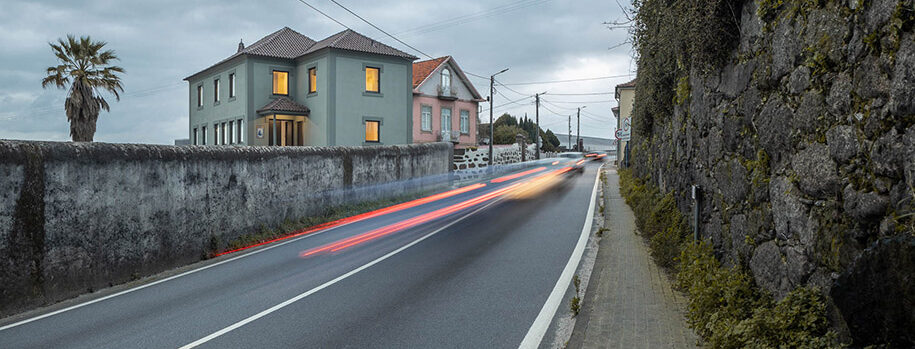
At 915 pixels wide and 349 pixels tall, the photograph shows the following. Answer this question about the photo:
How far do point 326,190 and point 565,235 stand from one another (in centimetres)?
785

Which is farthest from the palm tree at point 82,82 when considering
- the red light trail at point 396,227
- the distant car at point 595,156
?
the distant car at point 595,156

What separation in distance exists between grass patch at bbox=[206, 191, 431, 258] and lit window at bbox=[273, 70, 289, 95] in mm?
17192

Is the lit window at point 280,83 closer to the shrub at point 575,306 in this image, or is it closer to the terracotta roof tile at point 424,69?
the terracotta roof tile at point 424,69

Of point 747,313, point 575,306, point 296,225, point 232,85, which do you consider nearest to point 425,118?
point 232,85

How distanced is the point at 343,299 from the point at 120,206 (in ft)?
16.0

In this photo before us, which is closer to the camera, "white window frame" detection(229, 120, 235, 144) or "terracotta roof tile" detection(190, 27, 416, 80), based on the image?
"terracotta roof tile" detection(190, 27, 416, 80)

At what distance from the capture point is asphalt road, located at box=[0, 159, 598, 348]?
614 centimetres

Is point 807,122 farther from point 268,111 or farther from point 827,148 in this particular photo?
point 268,111

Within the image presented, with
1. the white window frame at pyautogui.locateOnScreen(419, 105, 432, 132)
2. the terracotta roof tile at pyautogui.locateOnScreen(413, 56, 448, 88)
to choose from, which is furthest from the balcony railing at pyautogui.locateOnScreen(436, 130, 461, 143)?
the terracotta roof tile at pyautogui.locateOnScreen(413, 56, 448, 88)

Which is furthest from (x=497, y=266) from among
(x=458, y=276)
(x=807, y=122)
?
(x=807, y=122)

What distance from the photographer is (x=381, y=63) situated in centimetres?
3369

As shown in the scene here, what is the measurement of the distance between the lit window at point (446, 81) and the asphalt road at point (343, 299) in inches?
1227

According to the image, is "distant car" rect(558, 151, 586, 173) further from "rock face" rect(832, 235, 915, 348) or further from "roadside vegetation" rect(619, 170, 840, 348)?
"rock face" rect(832, 235, 915, 348)

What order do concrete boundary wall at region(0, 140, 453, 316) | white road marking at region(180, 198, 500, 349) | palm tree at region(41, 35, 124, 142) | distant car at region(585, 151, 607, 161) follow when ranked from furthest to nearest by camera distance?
distant car at region(585, 151, 607, 161) → palm tree at region(41, 35, 124, 142) → concrete boundary wall at region(0, 140, 453, 316) → white road marking at region(180, 198, 500, 349)
